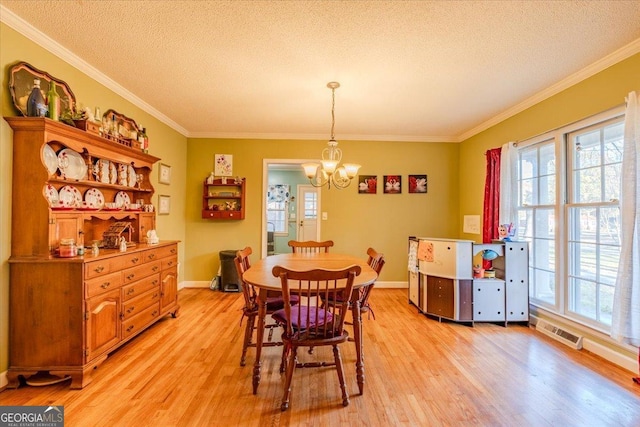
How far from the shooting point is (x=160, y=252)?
3.10 m

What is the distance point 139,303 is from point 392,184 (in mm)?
3819

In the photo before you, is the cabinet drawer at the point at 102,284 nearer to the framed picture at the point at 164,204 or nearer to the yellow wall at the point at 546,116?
the framed picture at the point at 164,204

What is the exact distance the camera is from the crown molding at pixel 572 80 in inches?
90.0

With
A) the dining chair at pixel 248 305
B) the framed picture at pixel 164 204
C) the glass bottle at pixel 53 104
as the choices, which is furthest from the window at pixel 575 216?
the framed picture at pixel 164 204

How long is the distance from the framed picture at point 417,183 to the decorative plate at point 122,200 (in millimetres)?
3958

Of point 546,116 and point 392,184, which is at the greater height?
point 546,116

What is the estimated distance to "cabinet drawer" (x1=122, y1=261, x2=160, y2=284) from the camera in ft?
8.30

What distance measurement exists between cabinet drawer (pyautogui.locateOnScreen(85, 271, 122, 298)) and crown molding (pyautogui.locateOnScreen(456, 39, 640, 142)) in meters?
4.32

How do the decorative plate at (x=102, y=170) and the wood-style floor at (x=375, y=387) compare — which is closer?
the wood-style floor at (x=375, y=387)

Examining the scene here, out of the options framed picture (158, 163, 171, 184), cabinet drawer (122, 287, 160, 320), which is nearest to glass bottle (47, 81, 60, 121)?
cabinet drawer (122, 287, 160, 320)

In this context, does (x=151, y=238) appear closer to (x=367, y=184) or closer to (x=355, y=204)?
(x=355, y=204)

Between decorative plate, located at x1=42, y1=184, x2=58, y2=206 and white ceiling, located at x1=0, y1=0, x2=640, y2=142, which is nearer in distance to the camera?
white ceiling, located at x1=0, y1=0, x2=640, y2=142

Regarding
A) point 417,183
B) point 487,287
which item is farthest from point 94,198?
point 417,183

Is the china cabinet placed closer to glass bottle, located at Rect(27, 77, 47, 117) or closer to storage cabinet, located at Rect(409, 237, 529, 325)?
glass bottle, located at Rect(27, 77, 47, 117)
